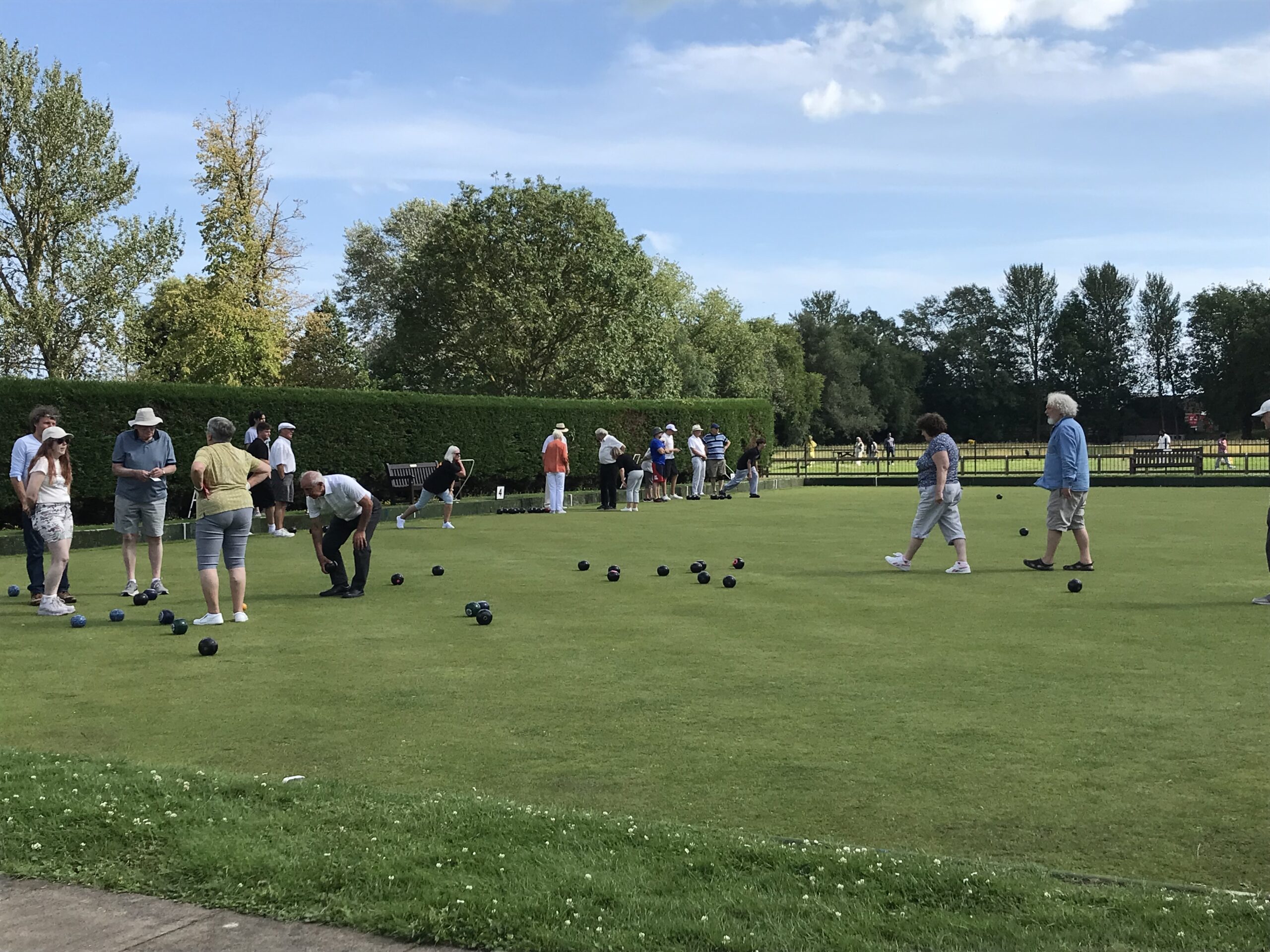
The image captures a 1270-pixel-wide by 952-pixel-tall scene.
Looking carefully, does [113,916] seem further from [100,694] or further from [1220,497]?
[1220,497]

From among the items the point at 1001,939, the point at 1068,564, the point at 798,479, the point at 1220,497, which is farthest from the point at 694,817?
the point at 798,479

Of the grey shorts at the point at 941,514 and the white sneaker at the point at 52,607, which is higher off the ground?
the grey shorts at the point at 941,514

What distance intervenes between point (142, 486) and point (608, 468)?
1353cm

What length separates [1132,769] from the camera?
15.7 ft

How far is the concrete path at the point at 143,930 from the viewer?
3039mm

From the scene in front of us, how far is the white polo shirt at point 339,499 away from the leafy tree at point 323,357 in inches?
1358

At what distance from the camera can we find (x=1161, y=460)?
3275cm

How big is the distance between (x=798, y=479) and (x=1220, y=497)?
1243 centimetres

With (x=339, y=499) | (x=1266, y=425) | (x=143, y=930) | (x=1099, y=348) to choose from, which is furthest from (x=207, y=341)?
(x=1099, y=348)

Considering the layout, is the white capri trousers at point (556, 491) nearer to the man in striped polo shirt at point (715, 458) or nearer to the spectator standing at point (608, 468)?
the spectator standing at point (608, 468)

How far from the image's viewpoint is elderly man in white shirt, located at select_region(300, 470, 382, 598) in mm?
10055

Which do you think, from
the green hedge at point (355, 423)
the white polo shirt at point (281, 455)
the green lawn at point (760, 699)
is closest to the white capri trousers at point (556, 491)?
the green hedge at point (355, 423)

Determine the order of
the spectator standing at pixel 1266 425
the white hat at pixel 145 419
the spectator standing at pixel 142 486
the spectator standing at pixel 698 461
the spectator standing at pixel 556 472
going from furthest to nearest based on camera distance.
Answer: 1. the spectator standing at pixel 698 461
2. the spectator standing at pixel 556 472
3. the spectator standing at pixel 142 486
4. the white hat at pixel 145 419
5. the spectator standing at pixel 1266 425

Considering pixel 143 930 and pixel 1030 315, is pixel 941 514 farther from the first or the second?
pixel 1030 315
